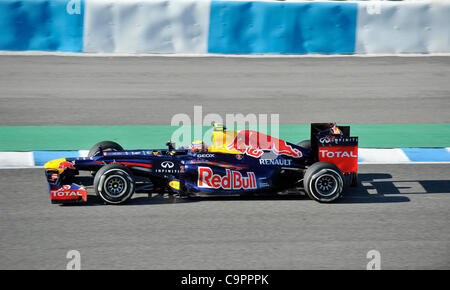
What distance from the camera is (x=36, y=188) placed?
8.24 metres

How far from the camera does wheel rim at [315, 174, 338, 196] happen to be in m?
7.63

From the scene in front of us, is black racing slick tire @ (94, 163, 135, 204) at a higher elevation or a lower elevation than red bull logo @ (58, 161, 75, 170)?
lower

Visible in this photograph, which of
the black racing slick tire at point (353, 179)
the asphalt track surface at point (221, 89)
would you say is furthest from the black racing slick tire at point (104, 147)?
the asphalt track surface at point (221, 89)

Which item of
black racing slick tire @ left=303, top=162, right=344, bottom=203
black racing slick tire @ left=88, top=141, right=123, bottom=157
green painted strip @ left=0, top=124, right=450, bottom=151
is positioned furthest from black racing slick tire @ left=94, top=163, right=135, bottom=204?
green painted strip @ left=0, top=124, right=450, bottom=151

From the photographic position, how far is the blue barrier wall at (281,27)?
15.7 metres

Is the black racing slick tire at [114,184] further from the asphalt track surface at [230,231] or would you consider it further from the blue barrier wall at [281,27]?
the blue barrier wall at [281,27]

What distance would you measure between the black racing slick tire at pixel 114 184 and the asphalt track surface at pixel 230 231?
13cm

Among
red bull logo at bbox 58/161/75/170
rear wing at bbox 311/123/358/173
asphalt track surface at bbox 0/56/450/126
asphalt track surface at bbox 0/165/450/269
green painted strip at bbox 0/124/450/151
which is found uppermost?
asphalt track surface at bbox 0/56/450/126

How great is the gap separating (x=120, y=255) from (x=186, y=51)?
10.6 metres

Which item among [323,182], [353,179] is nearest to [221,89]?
[353,179]

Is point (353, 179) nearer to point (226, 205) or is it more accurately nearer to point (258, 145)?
point (258, 145)

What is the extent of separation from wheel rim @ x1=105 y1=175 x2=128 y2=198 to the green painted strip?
2838mm

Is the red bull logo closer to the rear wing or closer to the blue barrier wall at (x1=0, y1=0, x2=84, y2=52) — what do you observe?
the rear wing
